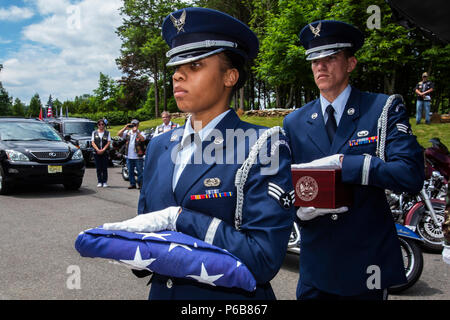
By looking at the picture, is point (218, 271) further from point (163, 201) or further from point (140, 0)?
point (140, 0)

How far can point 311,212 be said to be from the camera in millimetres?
2139

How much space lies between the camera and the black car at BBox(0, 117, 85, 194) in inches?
385

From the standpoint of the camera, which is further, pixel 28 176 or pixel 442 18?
pixel 28 176

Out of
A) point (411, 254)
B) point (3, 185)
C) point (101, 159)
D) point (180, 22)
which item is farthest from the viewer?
point (101, 159)

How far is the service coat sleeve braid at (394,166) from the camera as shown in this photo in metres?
2.03

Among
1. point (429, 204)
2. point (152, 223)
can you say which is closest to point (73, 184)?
point (429, 204)

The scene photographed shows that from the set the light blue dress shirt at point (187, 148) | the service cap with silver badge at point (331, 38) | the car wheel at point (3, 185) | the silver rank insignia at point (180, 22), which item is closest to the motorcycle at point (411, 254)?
the service cap with silver badge at point (331, 38)

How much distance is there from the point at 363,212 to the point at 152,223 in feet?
4.28

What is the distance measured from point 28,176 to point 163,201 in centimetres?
943

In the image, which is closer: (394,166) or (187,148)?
(187,148)

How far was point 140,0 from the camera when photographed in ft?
165

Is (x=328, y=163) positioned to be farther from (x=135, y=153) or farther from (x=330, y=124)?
(x=135, y=153)

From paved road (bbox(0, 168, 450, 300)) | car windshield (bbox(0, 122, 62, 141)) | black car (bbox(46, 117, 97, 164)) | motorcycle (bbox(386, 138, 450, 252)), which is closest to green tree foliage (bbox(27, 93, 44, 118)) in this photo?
black car (bbox(46, 117, 97, 164))
